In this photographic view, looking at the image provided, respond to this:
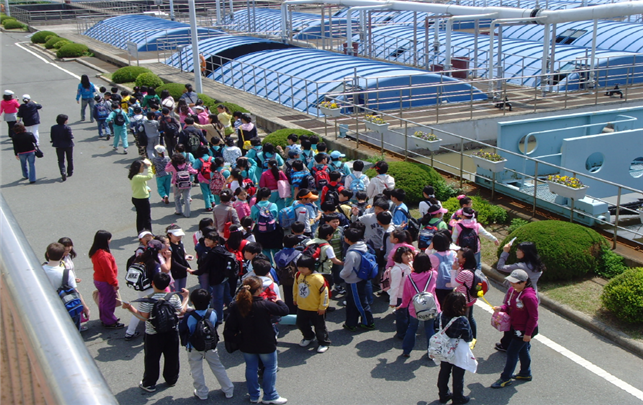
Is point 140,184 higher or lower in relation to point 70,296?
higher

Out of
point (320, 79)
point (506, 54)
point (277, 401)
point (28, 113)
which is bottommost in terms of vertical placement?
point (277, 401)

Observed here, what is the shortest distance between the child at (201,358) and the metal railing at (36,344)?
191 inches

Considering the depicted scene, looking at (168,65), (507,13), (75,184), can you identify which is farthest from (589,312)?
Result: (168,65)

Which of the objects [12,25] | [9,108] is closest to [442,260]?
[9,108]

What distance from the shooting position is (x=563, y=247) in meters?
9.20

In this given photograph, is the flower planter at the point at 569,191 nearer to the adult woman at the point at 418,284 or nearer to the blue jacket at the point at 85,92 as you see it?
the adult woman at the point at 418,284

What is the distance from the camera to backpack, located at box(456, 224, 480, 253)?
8.52 meters

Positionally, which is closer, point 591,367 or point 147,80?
point 591,367

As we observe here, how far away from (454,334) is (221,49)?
27.9 meters

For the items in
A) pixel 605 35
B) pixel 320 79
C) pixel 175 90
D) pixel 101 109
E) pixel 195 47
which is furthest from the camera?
pixel 605 35

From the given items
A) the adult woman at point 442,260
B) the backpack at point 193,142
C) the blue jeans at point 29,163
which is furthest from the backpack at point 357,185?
the blue jeans at point 29,163

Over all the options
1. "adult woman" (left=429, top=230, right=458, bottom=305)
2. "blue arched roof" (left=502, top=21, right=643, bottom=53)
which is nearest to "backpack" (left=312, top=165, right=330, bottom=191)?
"adult woman" (left=429, top=230, right=458, bottom=305)

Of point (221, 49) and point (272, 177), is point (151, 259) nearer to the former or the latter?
point (272, 177)

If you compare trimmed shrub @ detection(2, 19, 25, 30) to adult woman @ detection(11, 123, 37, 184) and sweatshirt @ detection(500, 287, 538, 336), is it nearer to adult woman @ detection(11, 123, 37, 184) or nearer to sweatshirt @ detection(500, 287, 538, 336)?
adult woman @ detection(11, 123, 37, 184)
